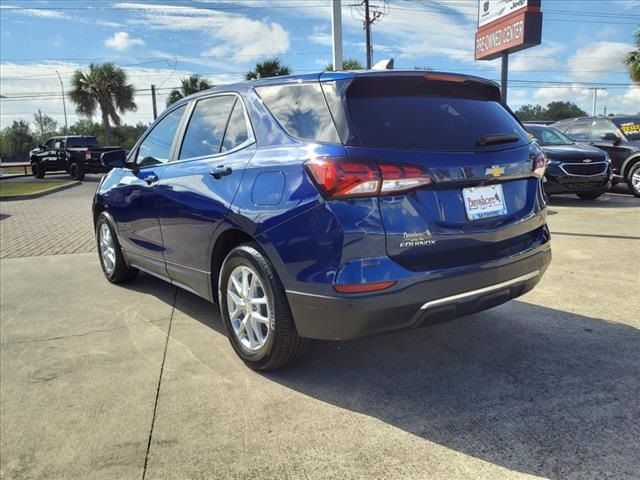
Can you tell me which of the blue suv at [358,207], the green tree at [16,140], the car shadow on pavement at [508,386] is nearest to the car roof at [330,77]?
the blue suv at [358,207]

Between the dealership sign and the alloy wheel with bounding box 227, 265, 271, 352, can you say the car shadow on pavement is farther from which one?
the dealership sign

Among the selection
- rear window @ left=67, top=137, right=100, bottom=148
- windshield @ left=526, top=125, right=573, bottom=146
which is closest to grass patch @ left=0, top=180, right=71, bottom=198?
rear window @ left=67, top=137, right=100, bottom=148

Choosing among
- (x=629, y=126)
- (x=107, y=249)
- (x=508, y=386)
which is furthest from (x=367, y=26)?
(x=508, y=386)

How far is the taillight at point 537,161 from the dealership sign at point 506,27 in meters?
10.2

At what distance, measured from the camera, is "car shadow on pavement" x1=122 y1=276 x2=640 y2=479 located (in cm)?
242

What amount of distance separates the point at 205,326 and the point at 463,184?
2.44 meters

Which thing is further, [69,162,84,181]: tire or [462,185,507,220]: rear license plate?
[69,162,84,181]: tire

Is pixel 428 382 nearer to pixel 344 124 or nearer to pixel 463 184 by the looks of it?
pixel 463 184

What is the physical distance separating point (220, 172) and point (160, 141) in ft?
4.81

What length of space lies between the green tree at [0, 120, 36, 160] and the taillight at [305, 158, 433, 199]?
92.3m

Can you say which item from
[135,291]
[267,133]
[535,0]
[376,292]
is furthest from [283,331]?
[535,0]

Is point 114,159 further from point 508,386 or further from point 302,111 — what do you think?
point 508,386

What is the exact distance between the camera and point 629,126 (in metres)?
11.8

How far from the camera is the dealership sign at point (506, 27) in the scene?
12.1m
